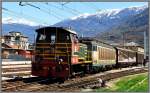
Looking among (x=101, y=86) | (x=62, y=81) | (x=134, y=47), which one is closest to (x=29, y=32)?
(x=62, y=81)

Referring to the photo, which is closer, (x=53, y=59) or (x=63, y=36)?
(x=53, y=59)

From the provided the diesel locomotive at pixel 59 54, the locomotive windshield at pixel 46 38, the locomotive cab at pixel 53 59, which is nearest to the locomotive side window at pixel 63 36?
the diesel locomotive at pixel 59 54

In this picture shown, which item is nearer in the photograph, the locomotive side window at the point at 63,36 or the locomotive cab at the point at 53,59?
the locomotive cab at the point at 53,59

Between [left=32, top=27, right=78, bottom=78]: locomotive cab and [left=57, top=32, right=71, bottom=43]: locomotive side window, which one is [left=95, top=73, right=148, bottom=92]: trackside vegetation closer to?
[left=32, top=27, right=78, bottom=78]: locomotive cab

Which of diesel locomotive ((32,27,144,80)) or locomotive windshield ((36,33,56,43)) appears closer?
diesel locomotive ((32,27,144,80))

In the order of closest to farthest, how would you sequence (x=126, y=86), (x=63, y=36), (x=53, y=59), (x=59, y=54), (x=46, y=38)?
(x=126, y=86) → (x=59, y=54) → (x=53, y=59) → (x=46, y=38) → (x=63, y=36)

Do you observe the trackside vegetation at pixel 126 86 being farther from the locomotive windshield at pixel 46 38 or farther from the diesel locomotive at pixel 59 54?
the locomotive windshield at pixel 46 38

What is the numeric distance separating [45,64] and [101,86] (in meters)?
2.88

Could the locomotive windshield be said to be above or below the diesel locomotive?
above

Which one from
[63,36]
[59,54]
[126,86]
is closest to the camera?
[126,86]

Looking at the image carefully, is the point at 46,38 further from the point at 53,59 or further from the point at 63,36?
the point at 53,59

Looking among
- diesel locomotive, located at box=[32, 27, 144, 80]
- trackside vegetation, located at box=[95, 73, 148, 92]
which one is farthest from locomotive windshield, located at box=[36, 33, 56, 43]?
trackside vegetation, located at box=[95, 73, 148, 92]

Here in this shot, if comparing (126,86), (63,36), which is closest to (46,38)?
(63,36)

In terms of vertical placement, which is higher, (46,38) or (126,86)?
(46,38)
